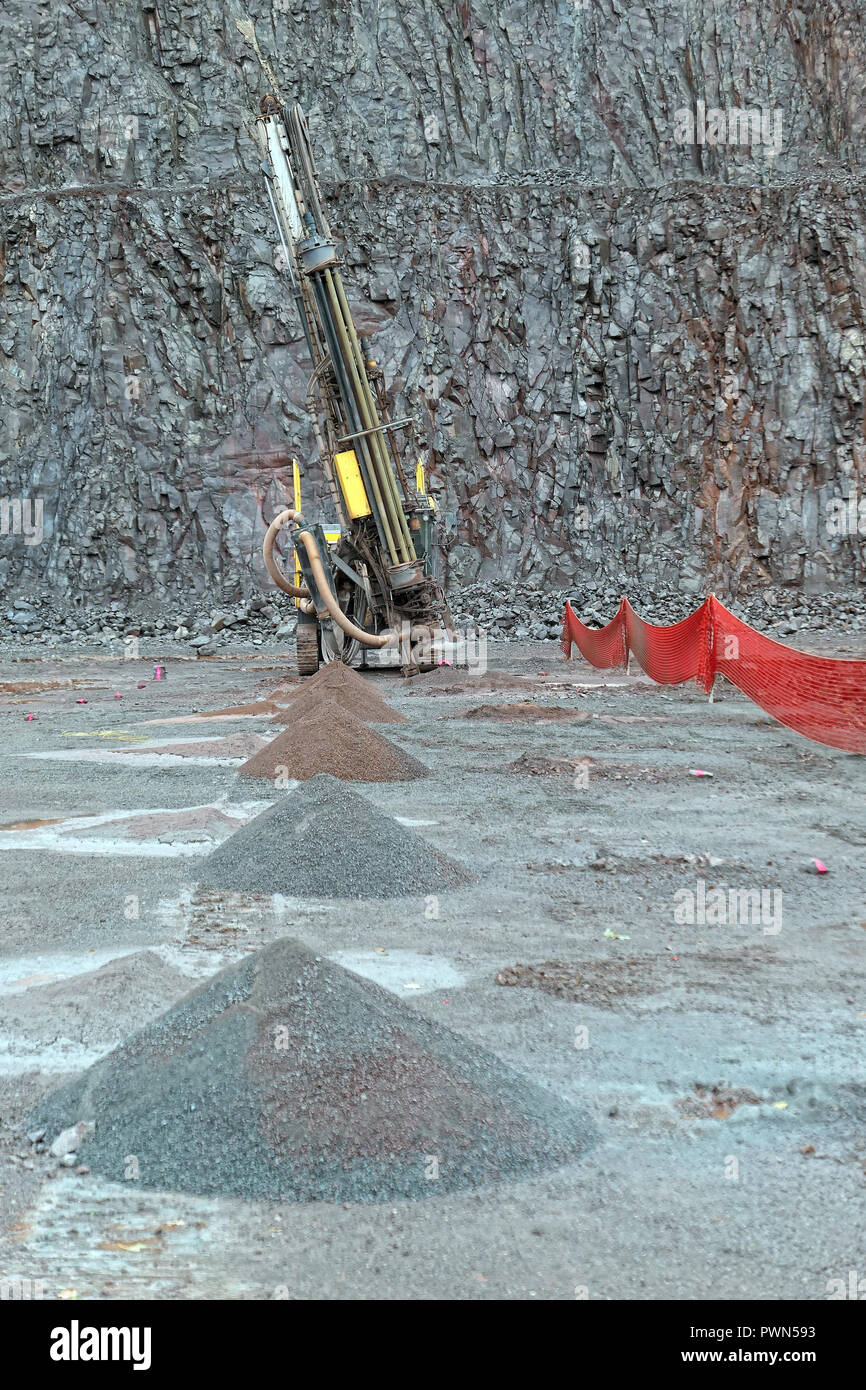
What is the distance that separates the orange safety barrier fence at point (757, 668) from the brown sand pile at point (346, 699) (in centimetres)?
404

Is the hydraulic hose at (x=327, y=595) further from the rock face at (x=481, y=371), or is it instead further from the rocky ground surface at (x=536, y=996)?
the rock face at (x=481, y=371)

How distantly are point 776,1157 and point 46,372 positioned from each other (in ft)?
121

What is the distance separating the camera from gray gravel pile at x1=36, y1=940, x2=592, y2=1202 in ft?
11.7

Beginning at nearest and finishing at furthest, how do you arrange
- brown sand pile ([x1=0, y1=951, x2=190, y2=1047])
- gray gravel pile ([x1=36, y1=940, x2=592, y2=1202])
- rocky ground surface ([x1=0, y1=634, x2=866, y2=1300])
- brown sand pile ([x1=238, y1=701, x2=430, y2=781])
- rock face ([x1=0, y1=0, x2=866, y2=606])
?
rocky ground surface ([x1=0, y1=634, x2=866, y2=1300]) → gray gravel pile ([x1=36, y1=940, x2=592, y2=1202]) → brown sand pile ([x1=0, y1=951, x2=190, y2=1047]) → brown sand pile ([x1=238, y1=701, x2=430, y2=781]) → rock face ([x1=0, y1=0, x2=866, y2=606])

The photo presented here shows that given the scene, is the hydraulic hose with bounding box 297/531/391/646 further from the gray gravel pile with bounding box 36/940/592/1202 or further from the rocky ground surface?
the gray gravel pile with bounding box 36/940/592/1202

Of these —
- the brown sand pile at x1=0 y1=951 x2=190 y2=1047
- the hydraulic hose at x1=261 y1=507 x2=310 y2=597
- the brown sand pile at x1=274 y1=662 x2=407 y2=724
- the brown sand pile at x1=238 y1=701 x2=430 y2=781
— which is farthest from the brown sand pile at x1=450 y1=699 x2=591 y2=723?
the brown sand pile at x1=0 y1=951 x2=190 y2=1047

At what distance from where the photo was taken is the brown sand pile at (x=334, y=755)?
10.4 meters

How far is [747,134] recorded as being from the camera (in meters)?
40.2

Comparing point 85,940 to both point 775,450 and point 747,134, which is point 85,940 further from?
point 747,134

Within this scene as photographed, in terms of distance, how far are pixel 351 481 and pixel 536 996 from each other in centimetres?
1497

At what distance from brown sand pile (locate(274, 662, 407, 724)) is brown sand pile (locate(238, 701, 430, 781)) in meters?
2.13

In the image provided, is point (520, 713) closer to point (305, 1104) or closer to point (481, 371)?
point (305, 1104)

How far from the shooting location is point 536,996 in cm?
511

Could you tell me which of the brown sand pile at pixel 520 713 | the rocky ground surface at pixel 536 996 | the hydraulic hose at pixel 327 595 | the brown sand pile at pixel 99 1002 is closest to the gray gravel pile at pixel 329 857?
the rocky ground surface at pixel 536 996
